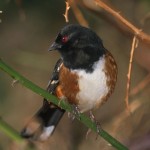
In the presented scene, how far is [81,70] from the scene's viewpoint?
4043 millimetres

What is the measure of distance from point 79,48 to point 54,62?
2.05 meters

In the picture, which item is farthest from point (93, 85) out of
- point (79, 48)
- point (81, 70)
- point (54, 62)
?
point (54, 62)

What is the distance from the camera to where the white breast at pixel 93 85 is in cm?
403

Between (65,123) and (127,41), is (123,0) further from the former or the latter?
(65,123)

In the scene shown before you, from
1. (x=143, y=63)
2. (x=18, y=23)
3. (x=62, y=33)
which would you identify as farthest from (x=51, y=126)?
(x=18, y=23)

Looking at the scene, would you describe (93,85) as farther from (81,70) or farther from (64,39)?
(64,39)

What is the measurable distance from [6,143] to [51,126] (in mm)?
881

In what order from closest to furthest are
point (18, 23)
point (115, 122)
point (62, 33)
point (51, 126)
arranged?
point (62, 33) < point (51, 126) < point (115, 122) < point (18, 23)

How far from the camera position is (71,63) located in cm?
408

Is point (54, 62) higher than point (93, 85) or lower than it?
lower

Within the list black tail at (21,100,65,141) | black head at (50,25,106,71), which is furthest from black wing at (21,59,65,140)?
black head at (50,25,106,71)

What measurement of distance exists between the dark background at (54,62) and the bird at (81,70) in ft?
1.64

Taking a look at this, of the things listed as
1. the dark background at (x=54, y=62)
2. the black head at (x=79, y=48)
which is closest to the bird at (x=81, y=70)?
the black head at (x=79, y=48)

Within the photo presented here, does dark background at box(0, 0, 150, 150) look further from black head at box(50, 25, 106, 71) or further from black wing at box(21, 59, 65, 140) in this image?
black head at box(50, 25, 106, 71)
